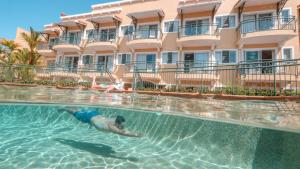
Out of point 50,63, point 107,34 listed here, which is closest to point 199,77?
point 107,34

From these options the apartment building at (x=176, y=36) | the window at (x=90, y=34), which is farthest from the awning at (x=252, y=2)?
the window at (x=90, y=34)

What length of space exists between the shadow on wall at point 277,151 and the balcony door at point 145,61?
15551 millimetres

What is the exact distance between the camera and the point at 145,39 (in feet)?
65.9

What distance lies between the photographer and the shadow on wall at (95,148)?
5202mm

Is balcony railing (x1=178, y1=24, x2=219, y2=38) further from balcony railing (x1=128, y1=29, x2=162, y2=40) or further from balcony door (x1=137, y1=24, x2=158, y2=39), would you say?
balcony door (x1=137, y1=24, x2=158, y2=39)

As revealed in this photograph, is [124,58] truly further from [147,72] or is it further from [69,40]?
[69,40]

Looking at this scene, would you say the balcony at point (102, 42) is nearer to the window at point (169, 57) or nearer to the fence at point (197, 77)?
the fence at point (197, 77)

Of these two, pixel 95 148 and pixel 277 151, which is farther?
pixel 95 148

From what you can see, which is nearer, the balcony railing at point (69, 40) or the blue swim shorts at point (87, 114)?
the blue swim shorts at point (87, 114)

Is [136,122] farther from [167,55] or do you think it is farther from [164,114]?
[167,55]

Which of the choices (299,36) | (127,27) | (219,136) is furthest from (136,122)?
(127,27)

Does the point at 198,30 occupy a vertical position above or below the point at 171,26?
below

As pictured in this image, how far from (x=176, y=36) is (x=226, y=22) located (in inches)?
191

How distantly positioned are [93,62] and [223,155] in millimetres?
20658
